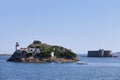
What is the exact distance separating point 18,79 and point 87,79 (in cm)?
1511

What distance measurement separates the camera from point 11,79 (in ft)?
279

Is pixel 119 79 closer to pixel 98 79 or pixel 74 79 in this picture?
pixel 98 79

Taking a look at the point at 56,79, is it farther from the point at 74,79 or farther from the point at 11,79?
the point at 11,79

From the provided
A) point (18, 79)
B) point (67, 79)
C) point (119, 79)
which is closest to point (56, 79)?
point (67, 79)

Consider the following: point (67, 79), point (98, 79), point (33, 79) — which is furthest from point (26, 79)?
point (98, 79)

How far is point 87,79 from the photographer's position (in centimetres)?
8681

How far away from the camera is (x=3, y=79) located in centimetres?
8488

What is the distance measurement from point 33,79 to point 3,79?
6.45 m

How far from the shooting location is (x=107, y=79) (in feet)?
281

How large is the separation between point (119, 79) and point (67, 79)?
11235 mm

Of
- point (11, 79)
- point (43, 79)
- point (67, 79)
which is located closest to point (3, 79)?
point (11, 79)

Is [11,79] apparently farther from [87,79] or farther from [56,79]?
[87,79]

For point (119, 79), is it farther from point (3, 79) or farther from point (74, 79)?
point (3, 79)

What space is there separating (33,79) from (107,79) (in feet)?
52.6
